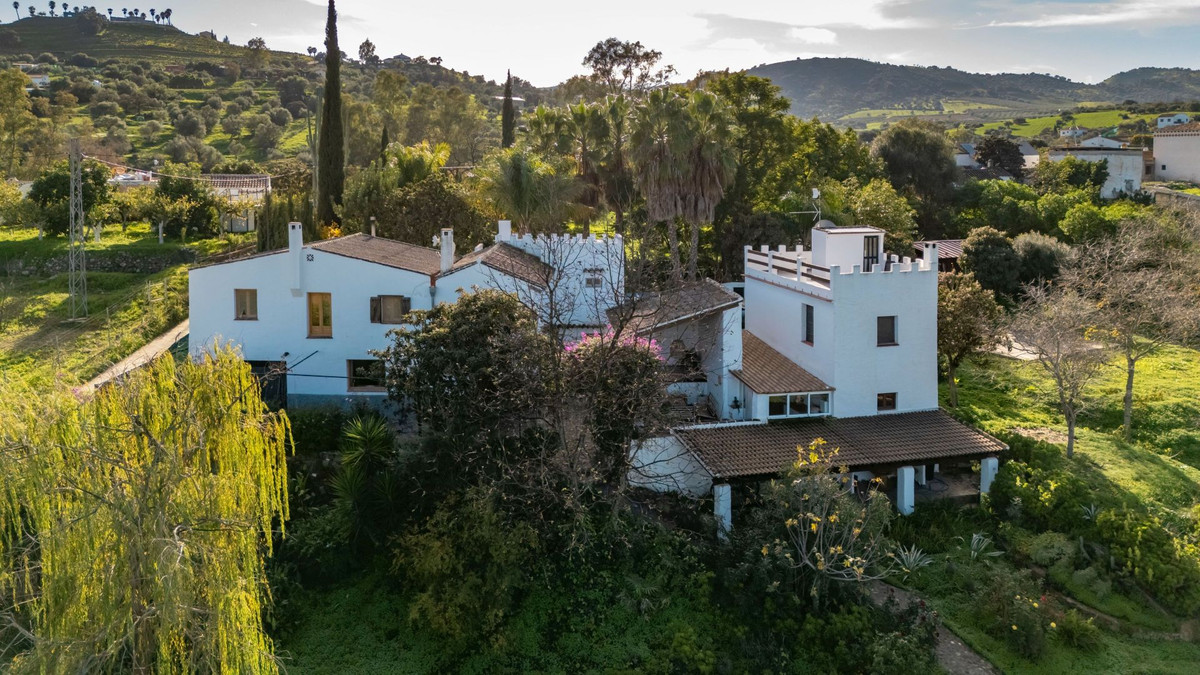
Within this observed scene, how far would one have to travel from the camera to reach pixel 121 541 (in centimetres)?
1185

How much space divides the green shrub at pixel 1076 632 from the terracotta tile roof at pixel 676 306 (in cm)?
1058

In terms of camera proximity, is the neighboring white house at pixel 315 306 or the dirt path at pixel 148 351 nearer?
the neighboring white house at pixel 315 306

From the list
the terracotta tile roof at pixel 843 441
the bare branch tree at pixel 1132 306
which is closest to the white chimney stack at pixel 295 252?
the terracotta tile roof at pixel 843 441

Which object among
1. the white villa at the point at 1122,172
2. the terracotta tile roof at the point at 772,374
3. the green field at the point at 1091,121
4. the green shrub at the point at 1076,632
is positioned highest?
the green field at the point at 1091,121

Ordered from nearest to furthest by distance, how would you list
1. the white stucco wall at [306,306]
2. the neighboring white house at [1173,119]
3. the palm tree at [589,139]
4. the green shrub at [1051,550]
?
the green shrub at [1051,550], the white stucco wall at [306,306], the palm tree at [589,139], the neighboring white house at [1173,119]

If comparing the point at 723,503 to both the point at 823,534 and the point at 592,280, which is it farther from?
the point at 592,280

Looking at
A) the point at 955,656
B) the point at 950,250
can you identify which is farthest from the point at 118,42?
the point at 955,656

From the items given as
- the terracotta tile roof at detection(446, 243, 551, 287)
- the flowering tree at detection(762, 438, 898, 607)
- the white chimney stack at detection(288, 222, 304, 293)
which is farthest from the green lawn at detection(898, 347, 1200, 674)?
the white chimney stack at detection(288, 222, 304, 293)

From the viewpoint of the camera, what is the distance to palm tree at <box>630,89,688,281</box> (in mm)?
33094

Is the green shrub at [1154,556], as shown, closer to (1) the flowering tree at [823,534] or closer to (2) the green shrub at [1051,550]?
(2) the green shrub at [1051,550]

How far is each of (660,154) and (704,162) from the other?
5.39 ft

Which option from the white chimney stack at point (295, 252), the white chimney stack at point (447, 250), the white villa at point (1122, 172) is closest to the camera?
the white chimney stack at point (295, 252)

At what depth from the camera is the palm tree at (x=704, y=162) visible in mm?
33375

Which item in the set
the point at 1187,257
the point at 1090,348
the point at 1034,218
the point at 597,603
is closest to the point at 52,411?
the point at 597,603
